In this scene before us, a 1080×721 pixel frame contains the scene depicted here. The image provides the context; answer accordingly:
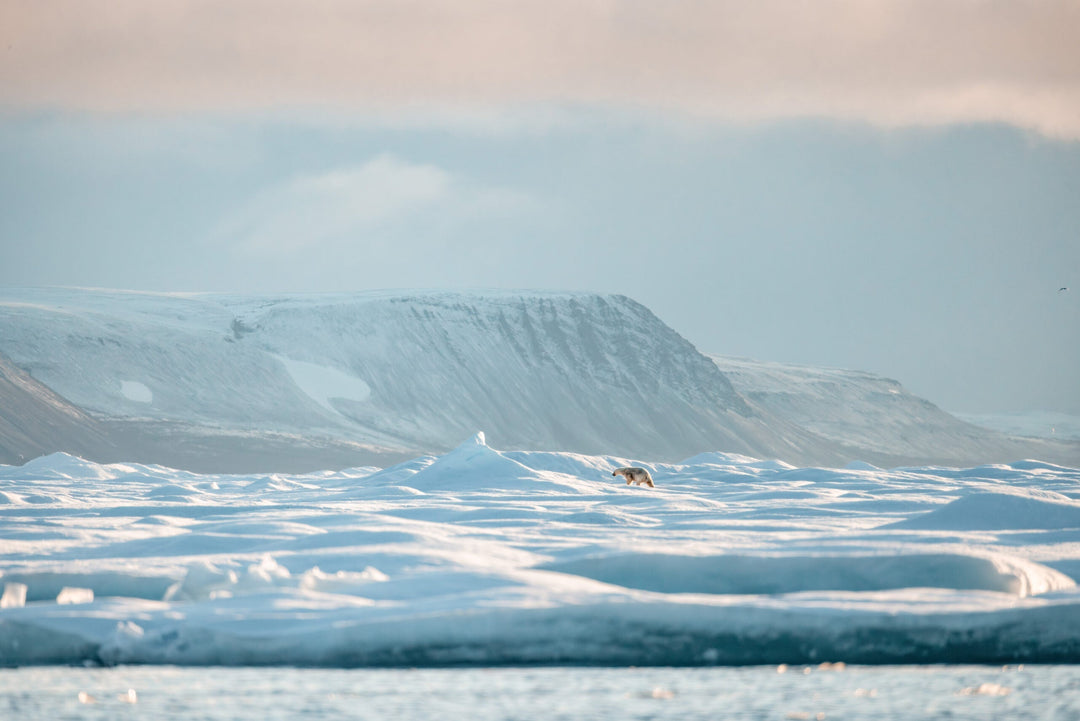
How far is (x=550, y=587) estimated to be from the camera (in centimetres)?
1127

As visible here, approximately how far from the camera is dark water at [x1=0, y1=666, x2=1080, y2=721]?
8.05 m

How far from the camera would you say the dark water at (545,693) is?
8.05 m

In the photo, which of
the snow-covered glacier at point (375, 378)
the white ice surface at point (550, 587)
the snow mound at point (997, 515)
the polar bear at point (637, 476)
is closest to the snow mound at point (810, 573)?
the white ice surface at point (550, 587)

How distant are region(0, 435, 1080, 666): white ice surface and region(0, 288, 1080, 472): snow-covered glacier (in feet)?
257

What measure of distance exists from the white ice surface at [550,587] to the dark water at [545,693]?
8.2 inches

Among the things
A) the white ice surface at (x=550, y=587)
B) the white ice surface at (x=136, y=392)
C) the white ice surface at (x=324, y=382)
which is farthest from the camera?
the white ice surface at (x=324, y=382)

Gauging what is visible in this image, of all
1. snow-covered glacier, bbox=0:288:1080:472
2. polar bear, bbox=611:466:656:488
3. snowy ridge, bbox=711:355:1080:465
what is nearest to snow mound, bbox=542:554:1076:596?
polar bear, bbox=611:466:656:488

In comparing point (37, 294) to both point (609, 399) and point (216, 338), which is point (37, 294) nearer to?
point (216, 338)

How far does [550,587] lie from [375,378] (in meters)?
109

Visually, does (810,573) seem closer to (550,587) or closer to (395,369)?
(550,587)

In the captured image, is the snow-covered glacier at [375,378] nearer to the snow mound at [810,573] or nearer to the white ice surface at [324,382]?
the white ice surface at [324,382]

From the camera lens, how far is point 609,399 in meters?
122

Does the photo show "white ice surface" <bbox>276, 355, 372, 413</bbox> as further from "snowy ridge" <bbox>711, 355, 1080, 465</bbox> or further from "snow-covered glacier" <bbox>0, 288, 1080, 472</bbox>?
"snowy ridge" <bbox>711, 355, 1080, 465</bbox>

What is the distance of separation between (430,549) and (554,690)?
5.03 m
